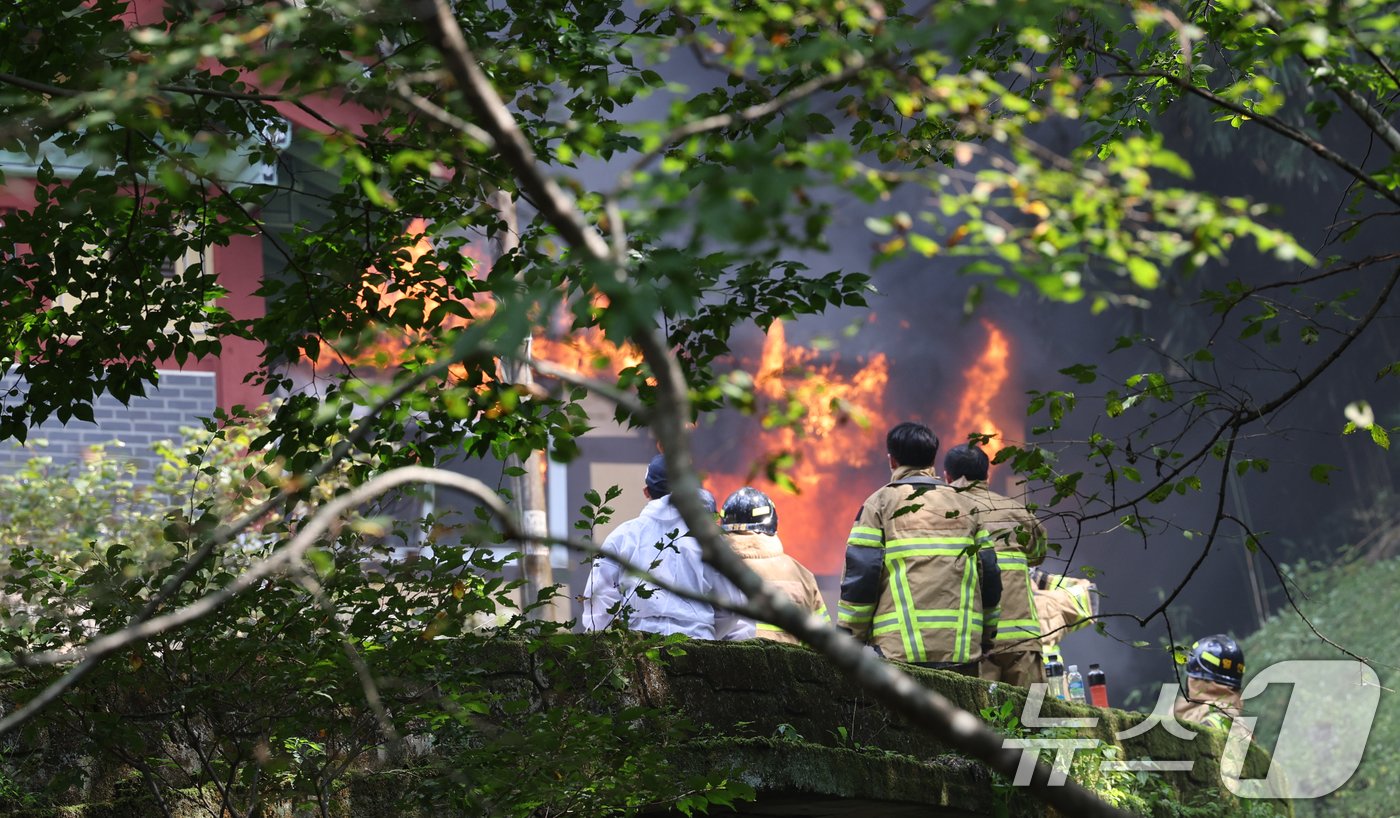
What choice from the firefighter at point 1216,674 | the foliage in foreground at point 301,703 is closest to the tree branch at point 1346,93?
the foliage in foreground at point 301,703

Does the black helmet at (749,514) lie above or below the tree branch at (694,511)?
below

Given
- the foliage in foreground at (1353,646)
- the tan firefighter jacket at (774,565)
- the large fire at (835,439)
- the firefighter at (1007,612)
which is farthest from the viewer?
the large fire at (835,439)

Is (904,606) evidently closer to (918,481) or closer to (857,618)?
(857,618)

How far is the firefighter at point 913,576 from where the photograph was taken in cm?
671

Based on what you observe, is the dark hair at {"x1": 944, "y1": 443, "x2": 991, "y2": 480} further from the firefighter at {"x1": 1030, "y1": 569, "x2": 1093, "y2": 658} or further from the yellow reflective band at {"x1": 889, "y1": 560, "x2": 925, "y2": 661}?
the firefighter at {"x1": 1030, "y1": 569, "x2": 1093, "y2": 658}

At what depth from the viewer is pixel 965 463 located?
6.66m

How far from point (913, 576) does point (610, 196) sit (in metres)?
4.74

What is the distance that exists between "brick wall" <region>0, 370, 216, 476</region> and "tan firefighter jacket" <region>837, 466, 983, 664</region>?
788cm

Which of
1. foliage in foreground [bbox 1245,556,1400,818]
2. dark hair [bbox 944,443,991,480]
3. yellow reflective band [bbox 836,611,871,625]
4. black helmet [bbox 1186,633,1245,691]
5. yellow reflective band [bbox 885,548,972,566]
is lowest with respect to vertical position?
foliage in foreground [bbox 1245,556,1400,818]

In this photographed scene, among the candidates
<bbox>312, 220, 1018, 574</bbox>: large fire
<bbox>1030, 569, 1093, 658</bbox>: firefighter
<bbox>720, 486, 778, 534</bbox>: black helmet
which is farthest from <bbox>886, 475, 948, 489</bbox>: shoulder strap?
<bbox>312, 220, 1018, 574</bbox>: large fire

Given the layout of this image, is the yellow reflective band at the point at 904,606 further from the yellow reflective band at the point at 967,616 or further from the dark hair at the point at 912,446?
the dark hair at the point at 912,446

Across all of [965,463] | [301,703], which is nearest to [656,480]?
[965,463]

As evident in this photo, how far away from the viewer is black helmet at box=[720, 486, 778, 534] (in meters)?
7.54

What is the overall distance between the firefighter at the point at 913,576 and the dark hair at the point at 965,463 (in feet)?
0.25
